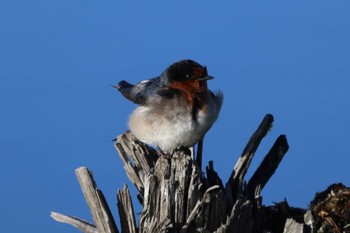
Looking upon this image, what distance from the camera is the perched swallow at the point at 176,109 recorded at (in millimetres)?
8148

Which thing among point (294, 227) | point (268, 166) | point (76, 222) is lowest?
point (294, 227)

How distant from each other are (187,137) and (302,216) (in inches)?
68.0

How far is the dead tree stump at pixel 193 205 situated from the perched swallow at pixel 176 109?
0.83 meters

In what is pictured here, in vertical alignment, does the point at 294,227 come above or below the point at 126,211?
below

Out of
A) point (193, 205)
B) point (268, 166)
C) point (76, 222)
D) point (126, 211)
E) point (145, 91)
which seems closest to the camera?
point (193, 205)

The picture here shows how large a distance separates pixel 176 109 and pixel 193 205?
68.7 inches

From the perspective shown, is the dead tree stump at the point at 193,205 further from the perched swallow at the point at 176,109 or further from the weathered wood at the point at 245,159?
the perched swallow at the point at 176,109

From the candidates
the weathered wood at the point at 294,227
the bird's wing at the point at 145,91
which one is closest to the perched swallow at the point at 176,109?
the bird's wing at the point at 145,91

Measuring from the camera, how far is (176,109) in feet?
26.7

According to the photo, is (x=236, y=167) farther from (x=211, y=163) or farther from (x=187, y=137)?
(x=187, y=137)

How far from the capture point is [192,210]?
21.6ft

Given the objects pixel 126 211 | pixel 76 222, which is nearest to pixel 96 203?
pixel 126 211

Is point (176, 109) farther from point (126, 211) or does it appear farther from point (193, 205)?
point (193, 205)

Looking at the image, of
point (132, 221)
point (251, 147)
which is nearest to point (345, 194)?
point (251, 147)
